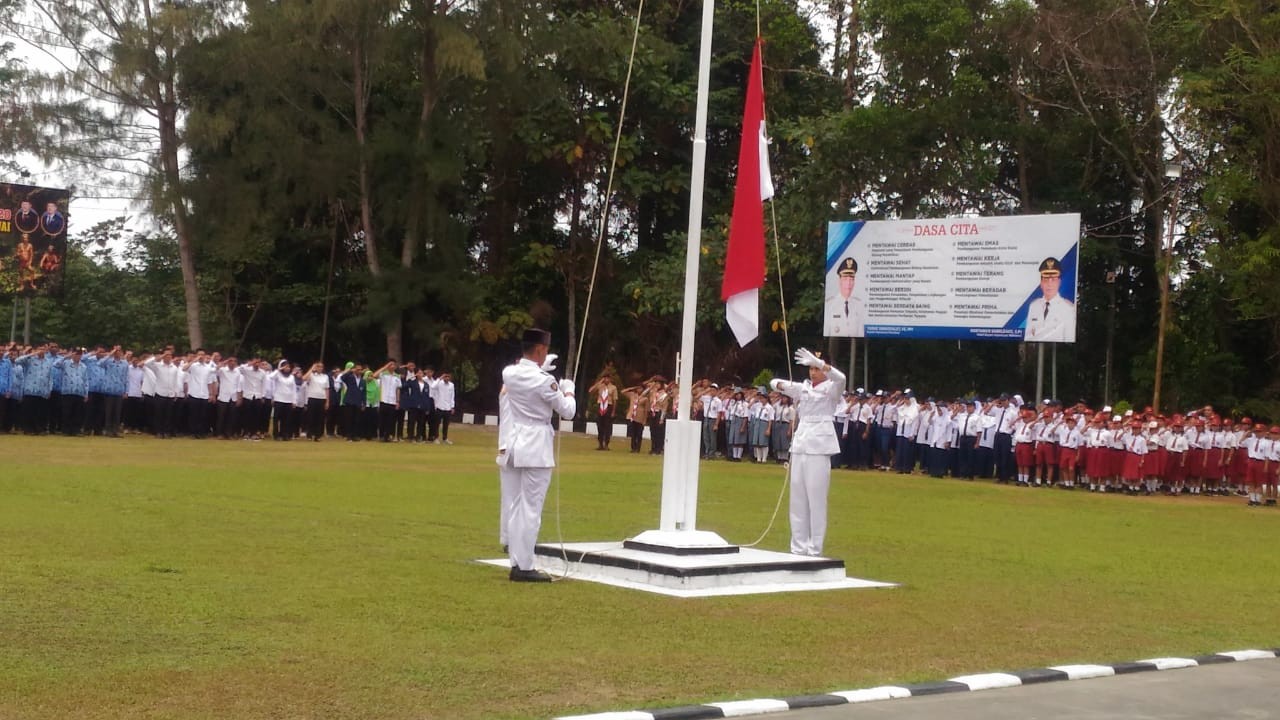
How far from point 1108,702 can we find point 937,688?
2.73 ft

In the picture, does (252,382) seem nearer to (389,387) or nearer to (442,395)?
(389,387)

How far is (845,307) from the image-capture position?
31766 mm

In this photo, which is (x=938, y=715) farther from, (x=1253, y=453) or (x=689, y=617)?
(x=1253, y=453)

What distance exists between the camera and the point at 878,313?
31.3 meters

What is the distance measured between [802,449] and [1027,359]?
2384cm

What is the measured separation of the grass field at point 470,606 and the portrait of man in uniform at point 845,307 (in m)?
A: 12.6

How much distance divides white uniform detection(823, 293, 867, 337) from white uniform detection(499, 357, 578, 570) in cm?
2114

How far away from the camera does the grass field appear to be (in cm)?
709

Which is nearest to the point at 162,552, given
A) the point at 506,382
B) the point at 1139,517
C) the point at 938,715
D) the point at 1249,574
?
the point at 506,382

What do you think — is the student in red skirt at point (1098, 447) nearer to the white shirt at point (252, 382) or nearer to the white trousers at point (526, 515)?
the white shirt at point (252, 382)

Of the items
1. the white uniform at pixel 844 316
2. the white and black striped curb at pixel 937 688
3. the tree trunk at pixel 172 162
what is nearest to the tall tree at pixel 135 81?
→ the tree trunk at pixel 172 162

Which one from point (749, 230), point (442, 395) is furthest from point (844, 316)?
point (749, 230)

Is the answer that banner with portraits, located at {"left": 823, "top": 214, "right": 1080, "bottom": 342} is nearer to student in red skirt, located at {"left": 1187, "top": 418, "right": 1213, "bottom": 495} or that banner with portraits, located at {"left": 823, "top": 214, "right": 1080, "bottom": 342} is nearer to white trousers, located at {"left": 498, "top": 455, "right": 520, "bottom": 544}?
student in red skirt, located at {"left": 1187, "top": 418, "right": 1213, "bottom": 495}

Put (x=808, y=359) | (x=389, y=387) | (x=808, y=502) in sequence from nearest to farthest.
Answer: (x=808, y=359) → (x=808, y=502) → (x=389, y=387)
